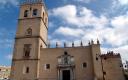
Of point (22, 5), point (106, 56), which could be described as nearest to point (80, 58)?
point (106, 56)

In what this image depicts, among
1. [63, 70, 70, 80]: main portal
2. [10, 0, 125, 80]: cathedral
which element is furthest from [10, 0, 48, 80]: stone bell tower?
[63, 70, 70, 80]: main portal

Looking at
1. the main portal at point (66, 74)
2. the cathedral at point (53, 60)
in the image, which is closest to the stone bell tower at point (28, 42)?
the cathedral at point (53, 60)

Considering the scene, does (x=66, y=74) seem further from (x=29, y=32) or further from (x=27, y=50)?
(x=29, y=32)

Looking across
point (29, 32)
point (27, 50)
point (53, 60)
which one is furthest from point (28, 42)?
point (53, 60)

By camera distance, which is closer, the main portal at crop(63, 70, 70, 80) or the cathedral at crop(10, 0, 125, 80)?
the cathedral at crop(10, 0, 125, 80)

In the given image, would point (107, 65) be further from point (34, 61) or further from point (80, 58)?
point (34, 61)

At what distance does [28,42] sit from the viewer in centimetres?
3011

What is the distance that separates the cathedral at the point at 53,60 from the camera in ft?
89.2

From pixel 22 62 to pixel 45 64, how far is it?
4008 mm

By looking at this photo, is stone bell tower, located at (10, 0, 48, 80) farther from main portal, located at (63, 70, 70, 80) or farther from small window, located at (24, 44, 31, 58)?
main portal, located at (63, 70, 70, 80)

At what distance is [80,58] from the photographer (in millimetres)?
28141

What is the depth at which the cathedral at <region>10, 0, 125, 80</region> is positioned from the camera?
89.2ft

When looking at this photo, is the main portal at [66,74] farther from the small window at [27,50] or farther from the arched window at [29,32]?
the arched window at [29,32]

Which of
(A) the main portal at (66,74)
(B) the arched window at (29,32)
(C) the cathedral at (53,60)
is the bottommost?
(A) the main portal at (66,74)
